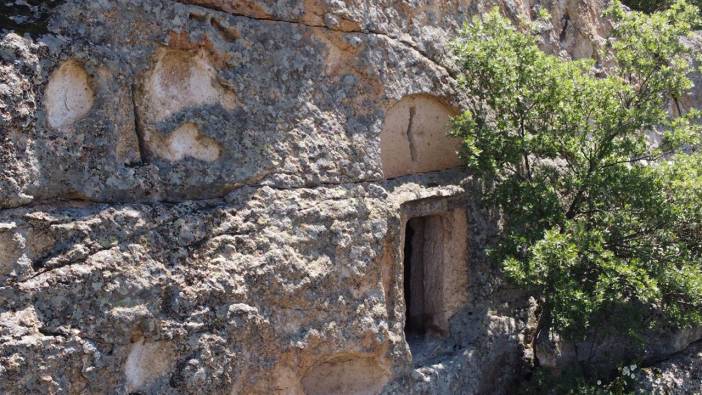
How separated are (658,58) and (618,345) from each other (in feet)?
8.86

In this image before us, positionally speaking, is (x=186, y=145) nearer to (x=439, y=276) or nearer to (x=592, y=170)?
(x=439, y=276)

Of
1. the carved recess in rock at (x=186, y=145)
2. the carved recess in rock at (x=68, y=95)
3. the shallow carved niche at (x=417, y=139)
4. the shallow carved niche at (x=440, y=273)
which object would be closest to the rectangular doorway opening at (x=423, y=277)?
the shallow carved niche at (x=440, y=273)

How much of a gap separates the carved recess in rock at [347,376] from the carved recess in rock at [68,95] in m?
2.49

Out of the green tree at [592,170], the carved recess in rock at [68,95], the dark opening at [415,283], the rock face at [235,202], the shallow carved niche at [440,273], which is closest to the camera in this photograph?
the rock face at [235,202]

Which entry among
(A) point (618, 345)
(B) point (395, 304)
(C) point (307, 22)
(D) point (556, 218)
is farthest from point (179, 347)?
(A) point (618, 345)

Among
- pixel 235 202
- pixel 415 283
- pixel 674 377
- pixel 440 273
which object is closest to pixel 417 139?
pixel 440 273

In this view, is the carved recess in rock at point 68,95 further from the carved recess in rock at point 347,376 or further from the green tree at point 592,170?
the green tree at point 592,170

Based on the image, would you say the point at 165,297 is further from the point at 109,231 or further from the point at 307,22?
the point at 307,22

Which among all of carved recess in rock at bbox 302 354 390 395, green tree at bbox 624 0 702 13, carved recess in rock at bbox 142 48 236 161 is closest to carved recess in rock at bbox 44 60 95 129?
carved recess in rock at bbox 142 48 236 161

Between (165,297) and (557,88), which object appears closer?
(165,297)

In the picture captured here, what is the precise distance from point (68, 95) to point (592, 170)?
4332 millimetres

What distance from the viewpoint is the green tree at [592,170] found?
22.5ft

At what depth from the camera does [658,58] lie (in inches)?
285

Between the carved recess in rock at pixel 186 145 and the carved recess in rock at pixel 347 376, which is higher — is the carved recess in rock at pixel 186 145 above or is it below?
above
